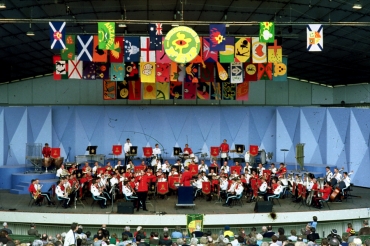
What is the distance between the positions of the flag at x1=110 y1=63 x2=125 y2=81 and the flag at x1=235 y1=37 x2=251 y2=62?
5427mm

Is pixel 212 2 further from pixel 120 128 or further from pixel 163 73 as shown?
pixel 120 128

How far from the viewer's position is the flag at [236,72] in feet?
85.9

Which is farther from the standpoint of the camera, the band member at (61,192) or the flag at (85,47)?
the flag at (85,47)

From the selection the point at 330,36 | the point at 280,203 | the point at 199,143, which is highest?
the point at 330,36

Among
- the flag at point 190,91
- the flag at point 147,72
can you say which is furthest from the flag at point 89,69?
the flag at point 190,91

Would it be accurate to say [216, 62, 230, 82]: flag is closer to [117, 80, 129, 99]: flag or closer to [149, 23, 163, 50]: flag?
[117, 80, 129, 99]: flag

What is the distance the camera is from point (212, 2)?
78.5 ft

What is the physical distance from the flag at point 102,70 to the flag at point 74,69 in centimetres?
77

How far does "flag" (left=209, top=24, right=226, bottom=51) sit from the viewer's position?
2117cm

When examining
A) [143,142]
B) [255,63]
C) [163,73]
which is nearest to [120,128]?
[143,142]

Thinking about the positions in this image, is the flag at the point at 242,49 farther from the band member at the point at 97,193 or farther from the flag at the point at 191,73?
the band member at the point at 97,193

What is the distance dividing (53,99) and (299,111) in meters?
15.9

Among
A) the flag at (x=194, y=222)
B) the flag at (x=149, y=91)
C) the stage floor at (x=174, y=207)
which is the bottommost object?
the flag at (x=194, y=222)

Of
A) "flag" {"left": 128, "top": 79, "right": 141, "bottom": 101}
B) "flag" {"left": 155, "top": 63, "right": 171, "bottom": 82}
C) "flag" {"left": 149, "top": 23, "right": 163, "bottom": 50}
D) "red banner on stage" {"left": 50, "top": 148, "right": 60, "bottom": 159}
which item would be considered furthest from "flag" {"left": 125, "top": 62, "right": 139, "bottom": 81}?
"red banner on stage" {"left": 50, "top": 148, "right": 60, "bottom": 159}
